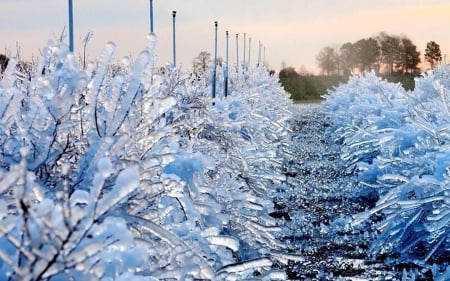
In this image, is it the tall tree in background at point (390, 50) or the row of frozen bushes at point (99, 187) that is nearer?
the row of frozen bushes at point (99, 187)

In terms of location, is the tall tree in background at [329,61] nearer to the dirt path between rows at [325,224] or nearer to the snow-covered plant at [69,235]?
the dirt path between rows at [325,224]

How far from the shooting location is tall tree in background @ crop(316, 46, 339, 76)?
8481 centimetres

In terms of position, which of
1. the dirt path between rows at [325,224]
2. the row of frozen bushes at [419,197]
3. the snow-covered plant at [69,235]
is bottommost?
the dirt path between rows at [325,224]

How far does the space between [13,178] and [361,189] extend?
1021cm

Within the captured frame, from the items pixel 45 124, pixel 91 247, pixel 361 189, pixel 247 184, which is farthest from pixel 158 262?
pixel 361 189

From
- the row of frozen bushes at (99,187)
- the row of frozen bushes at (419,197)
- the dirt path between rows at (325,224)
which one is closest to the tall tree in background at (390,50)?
the dirt path between rows at (325,224)

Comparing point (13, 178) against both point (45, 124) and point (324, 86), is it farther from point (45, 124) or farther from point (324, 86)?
point (324, 86)

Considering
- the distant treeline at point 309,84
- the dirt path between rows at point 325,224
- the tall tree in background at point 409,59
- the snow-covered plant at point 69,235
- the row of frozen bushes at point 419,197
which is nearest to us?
the snow-covered plant at point 69,235

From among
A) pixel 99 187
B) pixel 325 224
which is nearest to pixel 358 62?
pixel 325 224

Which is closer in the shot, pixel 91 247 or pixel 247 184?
pixel 91 247

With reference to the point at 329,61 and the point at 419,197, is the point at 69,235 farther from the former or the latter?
the point at 329,61

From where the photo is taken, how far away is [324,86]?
7269cm

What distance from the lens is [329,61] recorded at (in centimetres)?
8519

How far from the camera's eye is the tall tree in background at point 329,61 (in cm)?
8481
